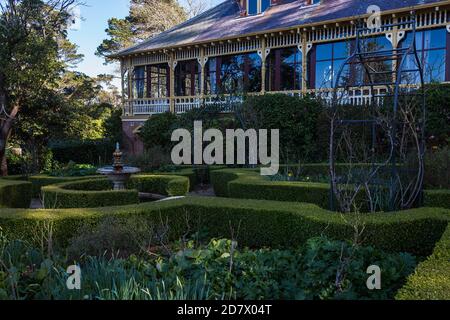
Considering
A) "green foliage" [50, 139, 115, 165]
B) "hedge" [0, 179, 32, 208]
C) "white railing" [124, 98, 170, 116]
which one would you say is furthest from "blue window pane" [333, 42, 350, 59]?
"hedge" [0, 179, 32, 208]

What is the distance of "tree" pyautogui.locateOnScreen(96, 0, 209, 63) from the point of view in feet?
142

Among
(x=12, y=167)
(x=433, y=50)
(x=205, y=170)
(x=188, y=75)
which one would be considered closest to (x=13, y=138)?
(x=12, y=167)

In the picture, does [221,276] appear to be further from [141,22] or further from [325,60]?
[141,22]

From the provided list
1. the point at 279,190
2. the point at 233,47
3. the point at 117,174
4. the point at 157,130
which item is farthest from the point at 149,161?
the point at 233,47

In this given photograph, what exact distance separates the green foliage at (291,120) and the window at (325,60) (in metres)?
3.15

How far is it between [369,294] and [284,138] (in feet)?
37.6

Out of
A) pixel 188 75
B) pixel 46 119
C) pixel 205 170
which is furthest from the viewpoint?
pixel 188 75

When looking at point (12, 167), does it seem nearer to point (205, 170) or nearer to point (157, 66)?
point (205, 170)

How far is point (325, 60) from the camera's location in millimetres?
18984

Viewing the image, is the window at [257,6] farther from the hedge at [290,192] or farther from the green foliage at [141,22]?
the green foliage at [141,22]

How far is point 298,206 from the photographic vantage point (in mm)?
7031

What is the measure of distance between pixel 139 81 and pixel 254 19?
8.83 m

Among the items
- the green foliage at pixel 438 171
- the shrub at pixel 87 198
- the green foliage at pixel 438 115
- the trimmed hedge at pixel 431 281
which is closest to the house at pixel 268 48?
the green foliage at pixel 438 115

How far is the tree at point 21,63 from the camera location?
55.8 feet
